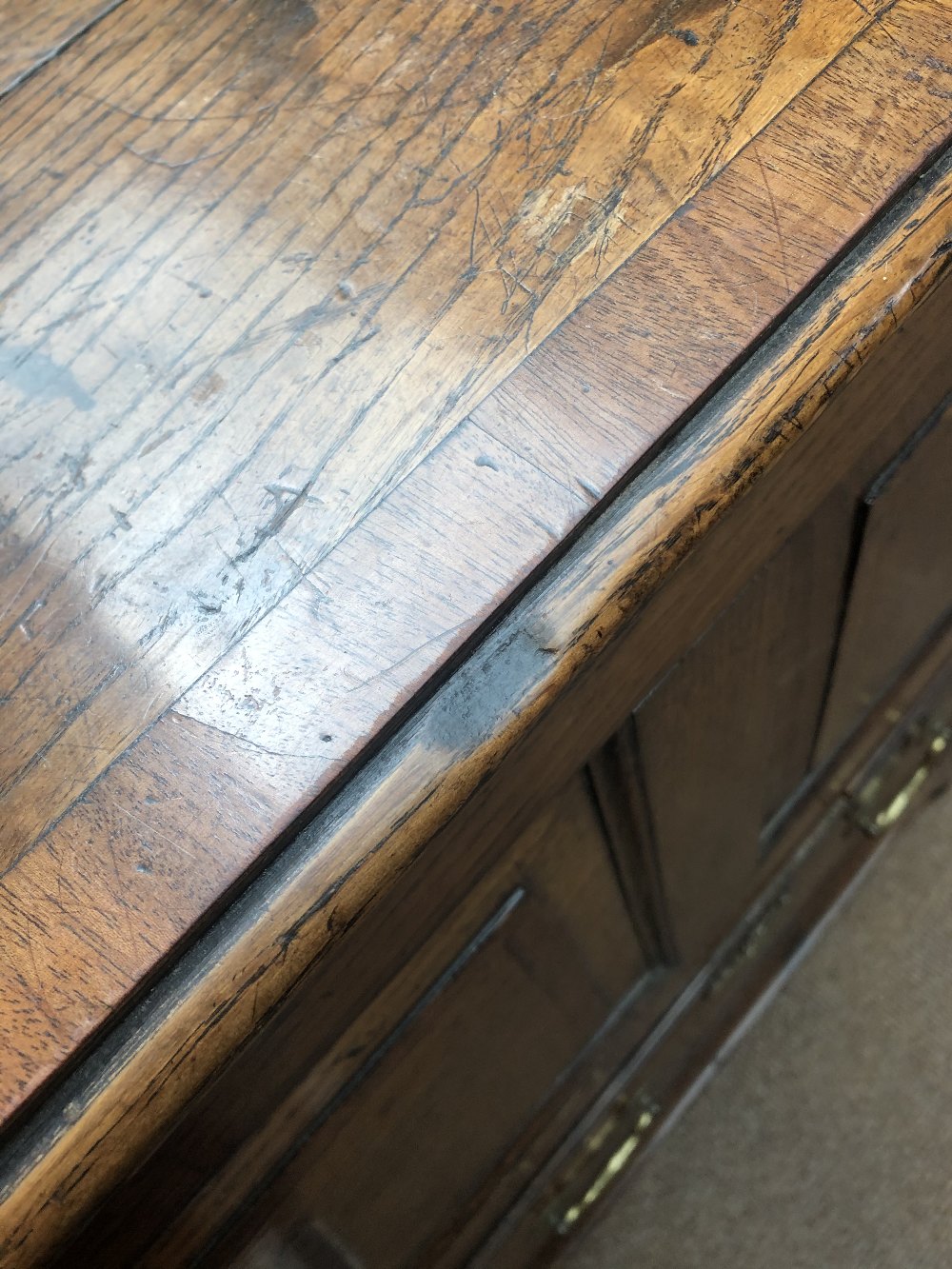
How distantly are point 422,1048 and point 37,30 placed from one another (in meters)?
0.43

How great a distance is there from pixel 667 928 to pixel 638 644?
14.2 inches

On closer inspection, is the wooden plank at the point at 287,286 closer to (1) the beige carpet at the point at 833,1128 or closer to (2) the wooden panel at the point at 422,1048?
(2) the wooden panel at the point at 422,1048

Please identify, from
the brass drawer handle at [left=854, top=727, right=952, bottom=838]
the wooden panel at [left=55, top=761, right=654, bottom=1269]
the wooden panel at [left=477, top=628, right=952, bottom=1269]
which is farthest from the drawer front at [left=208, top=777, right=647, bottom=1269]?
the brass drawer handle at [left=854, top=727, right=952, bottom=838]

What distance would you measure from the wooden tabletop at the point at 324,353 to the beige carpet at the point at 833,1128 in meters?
0.75

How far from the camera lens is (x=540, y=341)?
12.0 inches

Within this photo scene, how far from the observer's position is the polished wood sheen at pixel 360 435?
10.3 inches

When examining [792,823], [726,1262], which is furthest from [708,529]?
[726,1262]

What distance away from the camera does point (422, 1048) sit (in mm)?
421

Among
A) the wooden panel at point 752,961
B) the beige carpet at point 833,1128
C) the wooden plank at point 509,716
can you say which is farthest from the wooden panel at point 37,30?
the beige carpet at point 833,1128

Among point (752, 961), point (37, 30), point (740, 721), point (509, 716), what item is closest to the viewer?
point (509, 716)

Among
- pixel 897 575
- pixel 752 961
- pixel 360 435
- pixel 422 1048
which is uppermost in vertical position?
pixel 897 575

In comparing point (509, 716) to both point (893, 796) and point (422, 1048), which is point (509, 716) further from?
point (893, 796)

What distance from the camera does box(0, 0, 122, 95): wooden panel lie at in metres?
0.39

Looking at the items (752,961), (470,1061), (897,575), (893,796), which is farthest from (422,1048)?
(893,796)
